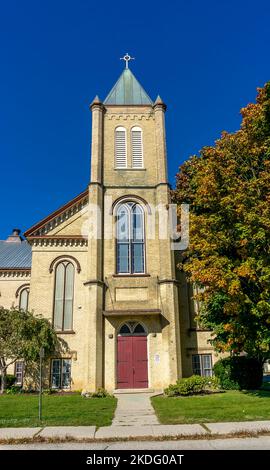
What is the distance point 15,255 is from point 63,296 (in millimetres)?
10669

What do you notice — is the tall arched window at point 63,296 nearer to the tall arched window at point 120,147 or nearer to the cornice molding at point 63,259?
the cornice molding at point 63,259

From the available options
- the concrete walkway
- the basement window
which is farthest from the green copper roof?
the concrete walkway

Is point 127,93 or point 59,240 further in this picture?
point 127,93

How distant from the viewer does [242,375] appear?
736 inches

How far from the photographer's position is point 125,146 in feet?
82.7

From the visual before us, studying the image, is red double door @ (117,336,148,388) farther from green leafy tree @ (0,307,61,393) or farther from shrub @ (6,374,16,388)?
shrub @ (6,374,16,388)

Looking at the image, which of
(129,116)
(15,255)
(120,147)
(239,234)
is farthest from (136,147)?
(15,255)

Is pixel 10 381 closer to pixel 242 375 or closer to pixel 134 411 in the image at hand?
pixel 134 411

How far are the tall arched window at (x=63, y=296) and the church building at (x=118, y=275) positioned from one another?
2.3 inches

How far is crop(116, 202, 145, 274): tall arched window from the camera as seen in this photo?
72.9 feet

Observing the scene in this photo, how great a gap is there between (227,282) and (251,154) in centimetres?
606

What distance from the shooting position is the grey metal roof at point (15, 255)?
1166 inches
